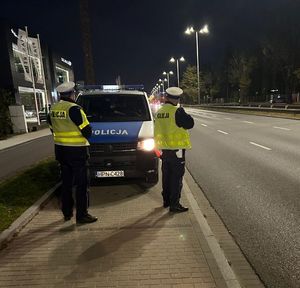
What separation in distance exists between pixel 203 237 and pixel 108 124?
3.65 meters

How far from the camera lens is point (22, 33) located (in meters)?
25.1

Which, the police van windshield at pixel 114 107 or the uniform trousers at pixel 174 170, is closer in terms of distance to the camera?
the uniform trousers at pixel 174 170


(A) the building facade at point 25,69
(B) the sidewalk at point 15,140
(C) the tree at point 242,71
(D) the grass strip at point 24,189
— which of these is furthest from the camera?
(C) the tree at point 242,71

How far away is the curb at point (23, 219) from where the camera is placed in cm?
502

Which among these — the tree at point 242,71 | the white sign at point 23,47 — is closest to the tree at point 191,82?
the tree at point 242,71

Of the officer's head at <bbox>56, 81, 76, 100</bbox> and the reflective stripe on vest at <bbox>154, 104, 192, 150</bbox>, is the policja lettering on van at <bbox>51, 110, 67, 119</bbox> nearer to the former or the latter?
the officer's head at <bbox>56, 81, 76, 100</bbox>

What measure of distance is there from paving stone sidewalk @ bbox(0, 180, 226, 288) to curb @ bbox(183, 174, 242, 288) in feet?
0.22

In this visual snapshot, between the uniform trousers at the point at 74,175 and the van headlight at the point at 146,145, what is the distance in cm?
173

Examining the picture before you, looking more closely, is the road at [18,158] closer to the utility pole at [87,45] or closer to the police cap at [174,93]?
the police cap at [174,93]

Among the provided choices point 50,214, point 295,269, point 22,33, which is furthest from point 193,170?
point 22,33

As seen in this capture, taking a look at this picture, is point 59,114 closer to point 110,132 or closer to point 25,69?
point 110,132

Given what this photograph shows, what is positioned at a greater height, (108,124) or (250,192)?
(108,124)

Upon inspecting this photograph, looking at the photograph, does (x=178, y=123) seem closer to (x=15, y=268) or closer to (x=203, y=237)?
(x=203, y=237)

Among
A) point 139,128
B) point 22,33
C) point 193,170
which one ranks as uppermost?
point 22,33
